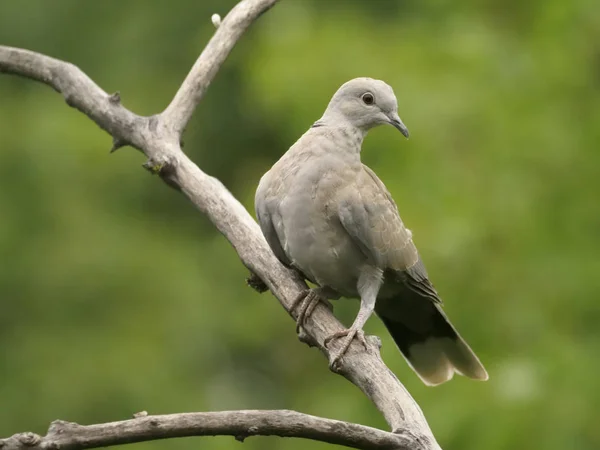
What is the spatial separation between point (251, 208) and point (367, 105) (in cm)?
345

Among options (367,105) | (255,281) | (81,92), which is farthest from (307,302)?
(81,92)

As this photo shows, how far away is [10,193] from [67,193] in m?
0.56

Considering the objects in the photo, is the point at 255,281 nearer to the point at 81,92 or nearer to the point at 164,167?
the point at 164,167

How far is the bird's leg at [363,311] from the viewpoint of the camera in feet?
14.1

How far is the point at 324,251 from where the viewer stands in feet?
15.1

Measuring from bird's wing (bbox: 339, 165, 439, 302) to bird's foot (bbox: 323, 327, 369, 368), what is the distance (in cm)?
42

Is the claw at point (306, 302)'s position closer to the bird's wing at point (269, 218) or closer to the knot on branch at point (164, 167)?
the bird's wing at point (269, 218)

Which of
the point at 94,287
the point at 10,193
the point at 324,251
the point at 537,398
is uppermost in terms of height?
the point at 10,193

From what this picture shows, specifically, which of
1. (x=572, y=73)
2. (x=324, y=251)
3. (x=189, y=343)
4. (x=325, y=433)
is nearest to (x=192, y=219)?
(x=189, y=343)

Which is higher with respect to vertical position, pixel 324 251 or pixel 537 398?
pixel 537 398

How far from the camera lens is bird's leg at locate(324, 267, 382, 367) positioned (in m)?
4.29

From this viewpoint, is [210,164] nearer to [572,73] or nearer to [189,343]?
[189,343]

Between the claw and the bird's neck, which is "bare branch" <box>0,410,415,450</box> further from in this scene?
the bird's neck

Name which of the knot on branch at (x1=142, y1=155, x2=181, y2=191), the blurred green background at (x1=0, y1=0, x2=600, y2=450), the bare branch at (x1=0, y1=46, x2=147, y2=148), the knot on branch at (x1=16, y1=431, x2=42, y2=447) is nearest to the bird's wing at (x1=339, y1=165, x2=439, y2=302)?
the knot on branch at (x1=142, y1=155, x2=181, y2=191)
